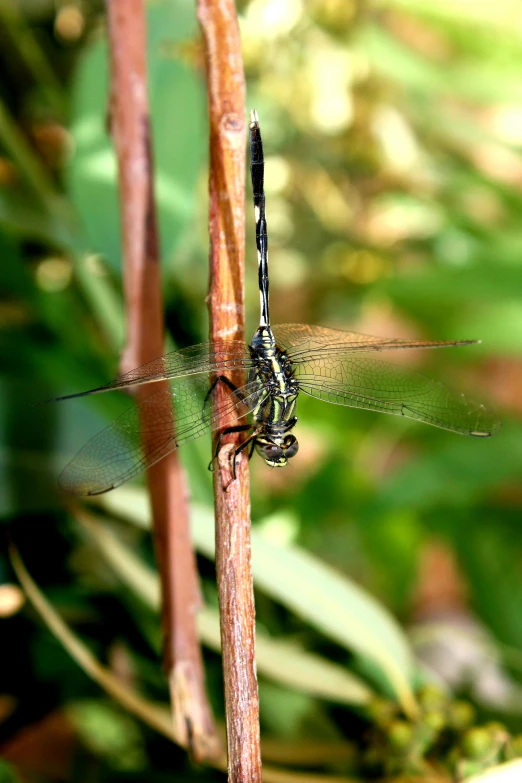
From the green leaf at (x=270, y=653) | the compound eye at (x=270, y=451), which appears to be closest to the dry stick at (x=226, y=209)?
the compound eye at (x=270, y=451)

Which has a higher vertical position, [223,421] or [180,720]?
[223,421]

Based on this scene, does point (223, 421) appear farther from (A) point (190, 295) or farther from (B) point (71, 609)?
(A) point (190, 295)

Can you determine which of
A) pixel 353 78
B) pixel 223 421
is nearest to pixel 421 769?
pixel 223 421

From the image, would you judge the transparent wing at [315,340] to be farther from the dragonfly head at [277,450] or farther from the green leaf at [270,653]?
the green leaf at [270,653]

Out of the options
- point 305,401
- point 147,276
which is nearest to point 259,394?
point 147,276

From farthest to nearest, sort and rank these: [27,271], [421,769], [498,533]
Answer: [498,533] < [27,271] < [421,769]

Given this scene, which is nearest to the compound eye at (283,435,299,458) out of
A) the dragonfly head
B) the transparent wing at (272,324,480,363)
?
the dragonfly head

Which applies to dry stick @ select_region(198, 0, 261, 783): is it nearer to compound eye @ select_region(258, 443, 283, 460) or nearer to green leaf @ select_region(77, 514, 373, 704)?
compound eye @ select_region(258, 443, 283, 460)
